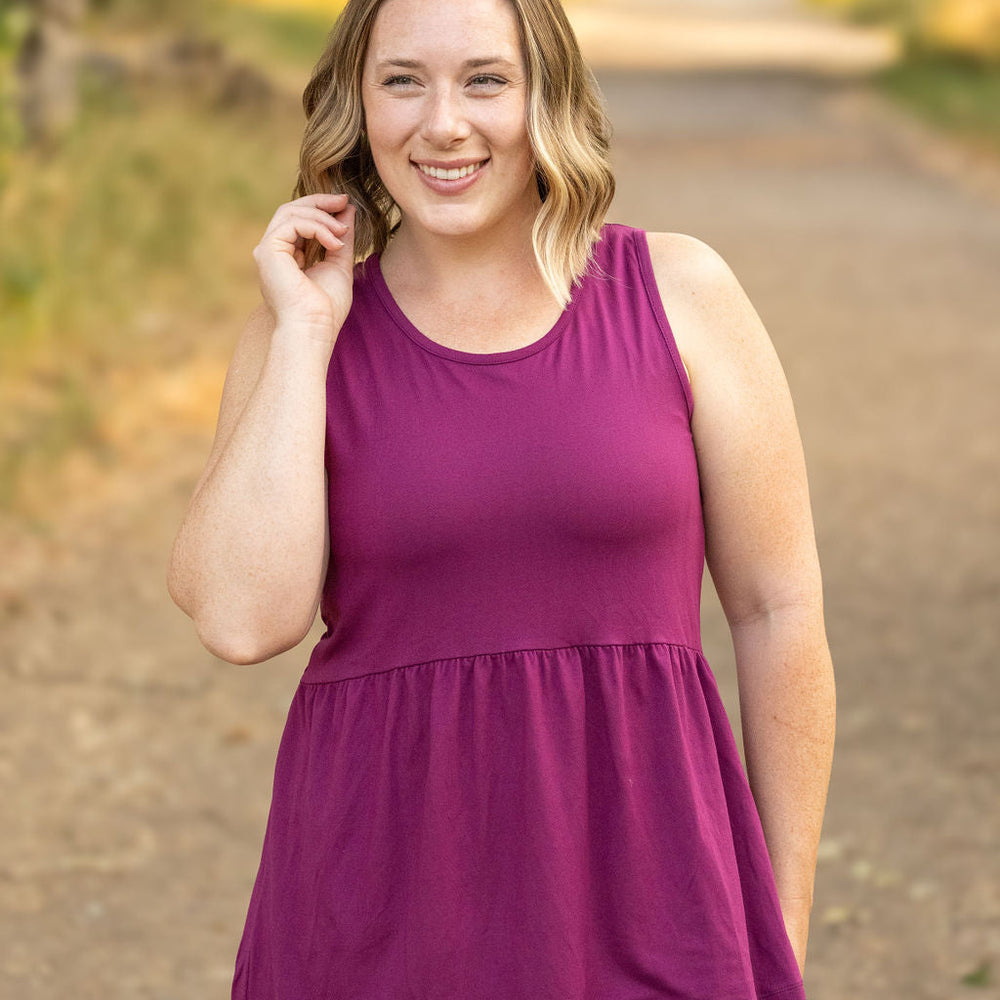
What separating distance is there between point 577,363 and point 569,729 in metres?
0.42

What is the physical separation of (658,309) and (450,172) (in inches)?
11.5

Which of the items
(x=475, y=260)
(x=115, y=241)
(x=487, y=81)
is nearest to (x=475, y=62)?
(x=487, y=81)

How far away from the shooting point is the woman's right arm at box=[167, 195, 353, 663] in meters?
1.85

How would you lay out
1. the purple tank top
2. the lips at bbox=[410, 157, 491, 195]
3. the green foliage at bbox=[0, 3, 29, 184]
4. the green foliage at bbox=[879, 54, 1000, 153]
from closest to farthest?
the purple tank top
the lips at bbox=[410, 157, 491, 195]
the green foliage at bbox=[0, 3, 29, 184]
the green foliage at bbox=[879, 54, 1000, 153]

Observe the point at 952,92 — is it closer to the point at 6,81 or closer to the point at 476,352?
the point at 6,81

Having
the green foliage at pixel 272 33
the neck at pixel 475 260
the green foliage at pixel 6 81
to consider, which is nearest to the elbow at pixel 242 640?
the neck at pixel 475 260

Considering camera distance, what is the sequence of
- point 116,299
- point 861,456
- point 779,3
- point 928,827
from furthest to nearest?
point 779,3 → point 116,299 → point 861,456 → point 928,827

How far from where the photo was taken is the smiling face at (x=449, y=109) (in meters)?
1.89

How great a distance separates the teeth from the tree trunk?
8.76 metres

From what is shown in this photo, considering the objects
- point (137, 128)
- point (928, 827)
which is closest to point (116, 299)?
point (137, 128)

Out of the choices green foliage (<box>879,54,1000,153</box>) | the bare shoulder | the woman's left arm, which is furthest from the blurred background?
the bare shoulder

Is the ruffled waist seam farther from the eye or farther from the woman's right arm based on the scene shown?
the eye

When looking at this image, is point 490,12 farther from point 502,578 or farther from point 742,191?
point 742,191

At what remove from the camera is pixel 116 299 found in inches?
341
